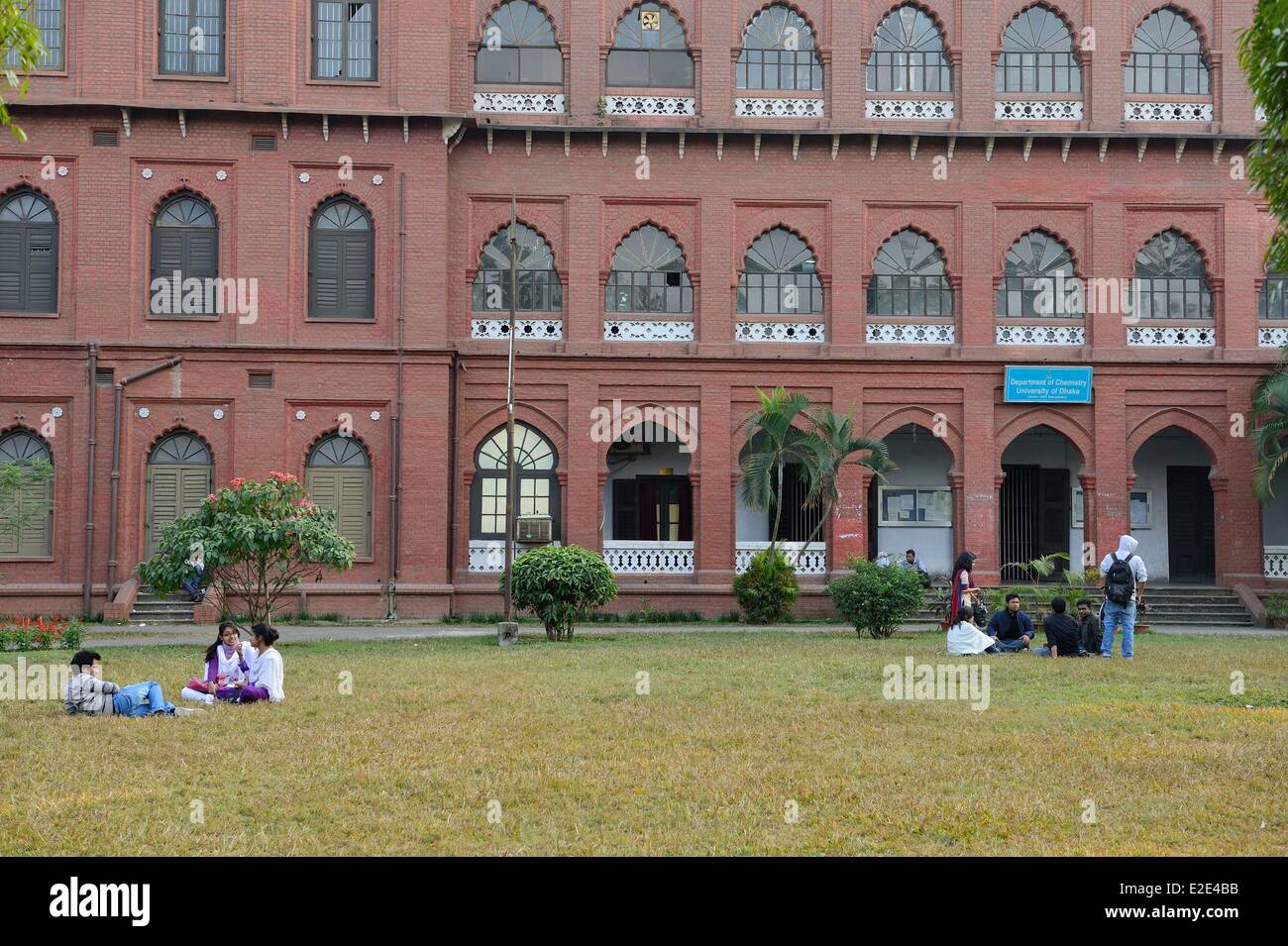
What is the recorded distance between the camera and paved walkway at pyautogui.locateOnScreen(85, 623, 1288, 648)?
20.2m

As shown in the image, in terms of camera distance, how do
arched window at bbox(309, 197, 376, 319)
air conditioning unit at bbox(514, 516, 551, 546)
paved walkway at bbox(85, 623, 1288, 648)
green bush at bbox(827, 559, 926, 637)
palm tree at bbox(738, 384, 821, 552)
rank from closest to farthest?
green bush at bbox(827, 559, 926, 637) → paved walkway at bbox(85, 623, 1288, 648) → palm tree at bbox(738, 384, 821, 552) → arched window at bbox(309, 197, 376, 319) → air conditioning unit at bbox(514, 516, 551, 546)

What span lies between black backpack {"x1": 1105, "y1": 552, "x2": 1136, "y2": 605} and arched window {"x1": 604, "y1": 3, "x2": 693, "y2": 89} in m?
14.8

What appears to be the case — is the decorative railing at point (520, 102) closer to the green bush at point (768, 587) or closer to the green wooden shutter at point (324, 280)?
the green wooden shutter at point (324, 280)

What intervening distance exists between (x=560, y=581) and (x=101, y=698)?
838 cm

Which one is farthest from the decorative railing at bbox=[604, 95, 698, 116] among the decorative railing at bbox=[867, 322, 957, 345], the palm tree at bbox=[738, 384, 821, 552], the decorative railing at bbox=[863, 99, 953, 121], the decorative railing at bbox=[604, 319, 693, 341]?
the palm tree at bbox=[738, 384, 821, 552]

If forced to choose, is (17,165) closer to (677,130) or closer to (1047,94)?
(677,130)

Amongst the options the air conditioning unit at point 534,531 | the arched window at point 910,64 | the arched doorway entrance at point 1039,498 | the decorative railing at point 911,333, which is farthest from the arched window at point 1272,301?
the air conditioning unit at point 534,531

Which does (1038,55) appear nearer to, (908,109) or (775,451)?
(908,109)

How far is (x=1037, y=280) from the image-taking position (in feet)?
88.0

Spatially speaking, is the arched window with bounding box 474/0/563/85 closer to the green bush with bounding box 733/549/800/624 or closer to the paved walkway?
the green bush with bounding box 733/549/800/624

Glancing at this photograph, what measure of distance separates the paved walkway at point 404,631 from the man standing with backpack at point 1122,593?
532 centimetres

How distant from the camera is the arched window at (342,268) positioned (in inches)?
990

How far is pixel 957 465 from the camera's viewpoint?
1041 inches

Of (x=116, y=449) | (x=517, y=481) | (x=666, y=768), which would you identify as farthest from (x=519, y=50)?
(x=666, y=768)
